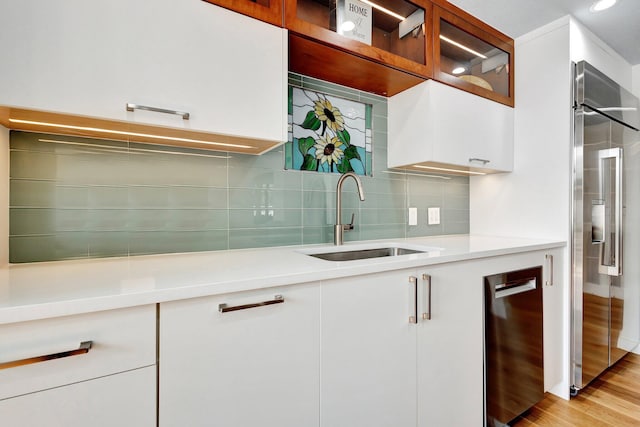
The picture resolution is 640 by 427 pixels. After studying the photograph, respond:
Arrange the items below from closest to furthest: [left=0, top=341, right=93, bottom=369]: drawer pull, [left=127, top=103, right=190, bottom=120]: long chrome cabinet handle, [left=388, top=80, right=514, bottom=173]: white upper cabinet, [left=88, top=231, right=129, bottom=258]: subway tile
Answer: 1. [left=0, top=341, right=93, bottom=369]: drawer pull
2. [left=127, top=103, right=190, bottom=120]: long chrome cabinet handle
3. [left=88, top=231, right=129, bottom=258]: subway tile
4. [left=388, top=80, right=514, bottom=173]: white upper cabinet

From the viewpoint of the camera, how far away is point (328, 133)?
5.63 ft

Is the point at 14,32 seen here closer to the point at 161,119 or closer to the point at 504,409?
the point at 161,119

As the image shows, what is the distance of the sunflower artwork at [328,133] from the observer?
1611 mm

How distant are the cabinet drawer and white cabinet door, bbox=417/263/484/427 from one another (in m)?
0.94

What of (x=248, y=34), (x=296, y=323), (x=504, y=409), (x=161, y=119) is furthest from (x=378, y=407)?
(x=248, y=34)

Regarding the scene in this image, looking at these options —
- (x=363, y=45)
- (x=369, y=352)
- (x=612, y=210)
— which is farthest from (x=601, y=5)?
(x=369, y=352)

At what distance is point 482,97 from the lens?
1.88 m

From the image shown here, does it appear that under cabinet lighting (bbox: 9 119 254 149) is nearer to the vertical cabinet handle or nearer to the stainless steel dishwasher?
the stainless steel dishwasher

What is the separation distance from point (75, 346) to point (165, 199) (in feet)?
2.39

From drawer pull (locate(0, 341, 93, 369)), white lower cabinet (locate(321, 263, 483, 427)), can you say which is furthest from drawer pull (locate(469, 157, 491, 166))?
drawer pull (locate(0, 341, 93, 369))

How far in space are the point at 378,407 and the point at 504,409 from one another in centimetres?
82

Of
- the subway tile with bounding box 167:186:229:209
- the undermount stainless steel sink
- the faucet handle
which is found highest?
the subway tile with bounding box 167:186:229:209

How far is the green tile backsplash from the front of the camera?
108cm

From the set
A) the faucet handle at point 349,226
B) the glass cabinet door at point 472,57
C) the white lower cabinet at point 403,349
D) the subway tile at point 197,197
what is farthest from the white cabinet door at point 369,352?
the glass cabinet door at point 472,57
